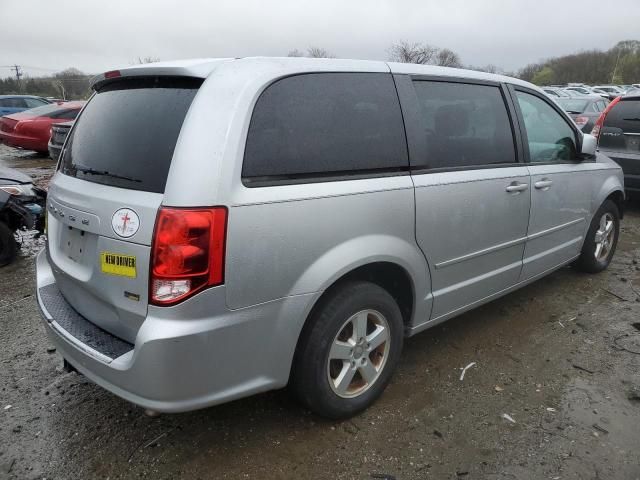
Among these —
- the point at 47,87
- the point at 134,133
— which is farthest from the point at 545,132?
the point at 47,87

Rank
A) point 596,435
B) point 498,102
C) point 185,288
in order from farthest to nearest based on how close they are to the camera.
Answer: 1. point 498,102
2. point 596,435
3. point 185,288

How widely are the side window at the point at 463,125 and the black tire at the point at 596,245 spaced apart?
1.59m

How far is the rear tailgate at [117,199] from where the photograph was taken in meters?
2.01

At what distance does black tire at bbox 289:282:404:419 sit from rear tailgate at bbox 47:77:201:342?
76 centimetres

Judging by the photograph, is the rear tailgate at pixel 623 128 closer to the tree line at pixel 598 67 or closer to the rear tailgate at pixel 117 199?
the rear tailgate at pixel 117 199

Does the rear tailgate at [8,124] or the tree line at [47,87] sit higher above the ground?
the tree line at [47,87]

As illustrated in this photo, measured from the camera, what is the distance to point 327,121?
2.37 metres

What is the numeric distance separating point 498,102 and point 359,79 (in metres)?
1.28

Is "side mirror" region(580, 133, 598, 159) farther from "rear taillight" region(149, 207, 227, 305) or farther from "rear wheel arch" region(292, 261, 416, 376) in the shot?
"rear taillight" region(149, 207, 227, 305)

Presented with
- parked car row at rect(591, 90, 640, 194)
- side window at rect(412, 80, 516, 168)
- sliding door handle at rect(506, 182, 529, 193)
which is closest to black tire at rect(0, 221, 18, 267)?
side window at rect(412, 80, 516, 168)

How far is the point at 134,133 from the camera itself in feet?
7.34

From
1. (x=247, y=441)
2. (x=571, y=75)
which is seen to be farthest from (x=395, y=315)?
(x=571, y=75)

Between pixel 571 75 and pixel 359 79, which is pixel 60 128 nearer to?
pixel 359 79

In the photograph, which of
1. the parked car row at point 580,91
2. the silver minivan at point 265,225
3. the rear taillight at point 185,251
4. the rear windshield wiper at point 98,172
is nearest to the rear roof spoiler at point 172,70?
the silver minivan at point 265,225
